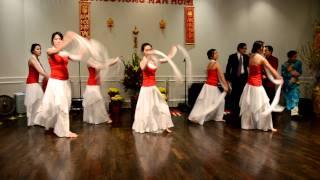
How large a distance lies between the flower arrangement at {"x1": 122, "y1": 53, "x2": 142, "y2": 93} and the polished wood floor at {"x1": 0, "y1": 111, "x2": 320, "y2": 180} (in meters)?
2.19

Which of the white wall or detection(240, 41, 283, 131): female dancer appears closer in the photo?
detection(240, 41, 283, 131): female dancer

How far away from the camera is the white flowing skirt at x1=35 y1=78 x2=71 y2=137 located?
5.18m

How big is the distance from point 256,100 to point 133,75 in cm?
346

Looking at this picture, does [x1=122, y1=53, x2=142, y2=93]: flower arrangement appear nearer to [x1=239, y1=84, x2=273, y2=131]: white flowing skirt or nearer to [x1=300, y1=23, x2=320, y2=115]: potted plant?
[x1=239, y1=84, x2=273, y2=131]: white flowing skirt

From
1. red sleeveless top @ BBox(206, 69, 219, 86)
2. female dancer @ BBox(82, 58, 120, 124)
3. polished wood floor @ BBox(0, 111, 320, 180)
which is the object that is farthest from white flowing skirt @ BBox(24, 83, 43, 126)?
red sleeveless top @ BBox(206, 69, 219, 86)

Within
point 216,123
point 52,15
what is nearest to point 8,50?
point 52,15

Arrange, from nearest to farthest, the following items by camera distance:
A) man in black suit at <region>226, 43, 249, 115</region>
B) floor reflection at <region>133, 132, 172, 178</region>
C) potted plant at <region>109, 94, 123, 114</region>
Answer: floor reflection at <region>133, 132, 172, 178</region>
man in black suit at <region>226, 43, 249, 115</region>
potted plant at <region>109, 94, 123, 114</region>

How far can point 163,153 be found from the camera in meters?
4.31

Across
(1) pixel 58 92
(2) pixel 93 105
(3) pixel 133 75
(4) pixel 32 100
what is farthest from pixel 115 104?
(1) pixel 58 92

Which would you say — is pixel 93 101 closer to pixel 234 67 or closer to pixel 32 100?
pixel 32 100

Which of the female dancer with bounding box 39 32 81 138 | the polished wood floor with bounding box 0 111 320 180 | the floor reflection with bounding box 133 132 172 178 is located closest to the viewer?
the polished wood floor with bounding box 0 111 320 180

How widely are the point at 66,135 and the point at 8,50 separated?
3600 mm

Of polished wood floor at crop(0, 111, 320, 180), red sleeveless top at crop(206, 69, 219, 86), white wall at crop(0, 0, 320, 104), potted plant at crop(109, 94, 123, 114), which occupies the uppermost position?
white wall at crop(0, 0, 320, 104)

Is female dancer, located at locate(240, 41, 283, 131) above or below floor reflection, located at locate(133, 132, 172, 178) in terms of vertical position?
above
